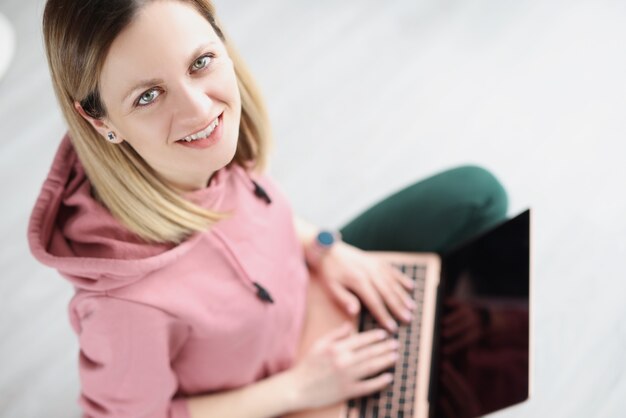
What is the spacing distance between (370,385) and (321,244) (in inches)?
10.4

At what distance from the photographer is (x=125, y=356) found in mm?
735

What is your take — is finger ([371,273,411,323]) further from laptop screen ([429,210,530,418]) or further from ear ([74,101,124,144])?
ear ([74,101,124,144])

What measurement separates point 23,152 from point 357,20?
3.48ft

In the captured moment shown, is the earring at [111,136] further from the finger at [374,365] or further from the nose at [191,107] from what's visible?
the finger at [374,365]

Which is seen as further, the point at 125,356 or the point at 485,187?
the point at 485,187

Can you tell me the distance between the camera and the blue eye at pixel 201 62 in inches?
25.0

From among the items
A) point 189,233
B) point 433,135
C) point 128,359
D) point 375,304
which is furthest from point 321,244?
point 433,135

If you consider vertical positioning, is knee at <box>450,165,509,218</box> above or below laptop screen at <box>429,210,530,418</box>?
above

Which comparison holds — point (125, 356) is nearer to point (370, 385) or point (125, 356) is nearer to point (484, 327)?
point (370, 385)

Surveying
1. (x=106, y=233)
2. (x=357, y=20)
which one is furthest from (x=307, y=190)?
(x=106, y=233)

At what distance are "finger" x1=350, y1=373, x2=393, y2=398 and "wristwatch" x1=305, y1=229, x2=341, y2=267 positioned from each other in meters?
0.24

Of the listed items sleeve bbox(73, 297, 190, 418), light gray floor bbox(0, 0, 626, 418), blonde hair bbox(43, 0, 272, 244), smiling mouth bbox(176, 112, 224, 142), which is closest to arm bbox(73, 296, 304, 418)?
sleeve bbox(73, 297, 190, 418)

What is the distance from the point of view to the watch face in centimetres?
111

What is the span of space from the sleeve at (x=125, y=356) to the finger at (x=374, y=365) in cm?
31
